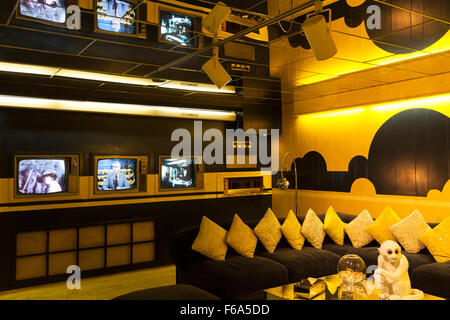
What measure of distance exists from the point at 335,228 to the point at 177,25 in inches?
129

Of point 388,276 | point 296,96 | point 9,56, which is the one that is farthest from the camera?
point 296,96

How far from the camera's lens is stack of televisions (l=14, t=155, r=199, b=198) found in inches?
183

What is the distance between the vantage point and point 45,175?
Answer: 4.79m

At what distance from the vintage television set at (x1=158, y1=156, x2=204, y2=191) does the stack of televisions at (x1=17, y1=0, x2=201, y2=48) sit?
5.74 ft

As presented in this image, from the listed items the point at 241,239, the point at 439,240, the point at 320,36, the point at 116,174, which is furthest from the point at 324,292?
the point at 116,174

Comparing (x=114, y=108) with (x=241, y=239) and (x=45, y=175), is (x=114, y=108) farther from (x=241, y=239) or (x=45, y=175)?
(x=241, y=239)

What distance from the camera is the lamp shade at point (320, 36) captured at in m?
2.59

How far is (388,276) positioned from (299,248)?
1599mm

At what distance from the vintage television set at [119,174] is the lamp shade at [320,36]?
3.43 meters

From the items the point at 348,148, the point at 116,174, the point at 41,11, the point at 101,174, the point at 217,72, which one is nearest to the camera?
the point at 217,72

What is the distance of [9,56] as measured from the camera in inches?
159
